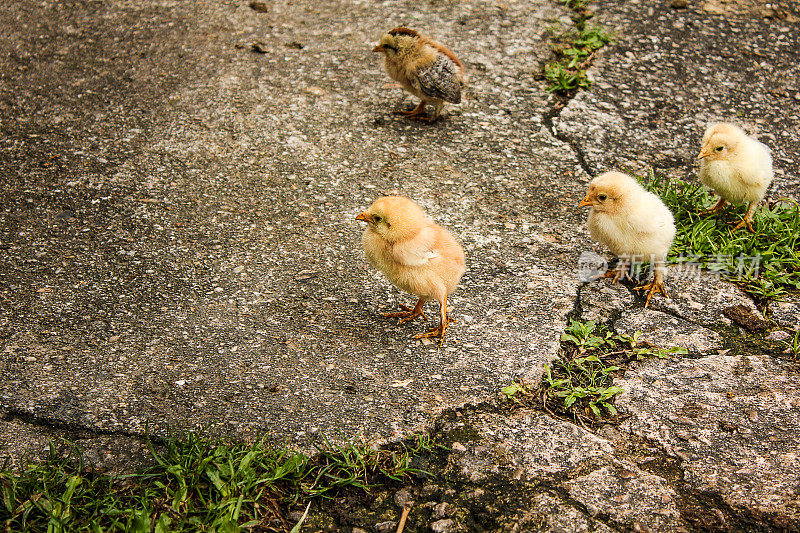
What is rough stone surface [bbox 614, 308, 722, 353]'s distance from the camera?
133 inches

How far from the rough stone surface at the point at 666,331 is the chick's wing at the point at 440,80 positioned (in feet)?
7.02

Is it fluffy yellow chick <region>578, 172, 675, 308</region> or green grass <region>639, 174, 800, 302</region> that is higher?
fluffy yellow chick <region>578, 172, 675, 308</region>

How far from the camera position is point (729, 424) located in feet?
9.58

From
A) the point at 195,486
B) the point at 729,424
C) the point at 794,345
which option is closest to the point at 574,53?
the point at 794,345

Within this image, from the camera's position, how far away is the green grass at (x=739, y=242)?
3.79m

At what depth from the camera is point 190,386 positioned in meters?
3.02

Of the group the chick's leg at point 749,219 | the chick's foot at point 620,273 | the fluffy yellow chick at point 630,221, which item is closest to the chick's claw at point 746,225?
the chick's leg at point 749,219

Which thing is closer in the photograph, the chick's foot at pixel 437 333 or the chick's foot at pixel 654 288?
the chick's foot at pixel 437 333

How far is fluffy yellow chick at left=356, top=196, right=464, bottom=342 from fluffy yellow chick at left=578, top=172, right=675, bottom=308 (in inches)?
34.8

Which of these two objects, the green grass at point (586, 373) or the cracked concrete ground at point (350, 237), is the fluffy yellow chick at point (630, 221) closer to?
the cracked concrete ground at point (350, 237)

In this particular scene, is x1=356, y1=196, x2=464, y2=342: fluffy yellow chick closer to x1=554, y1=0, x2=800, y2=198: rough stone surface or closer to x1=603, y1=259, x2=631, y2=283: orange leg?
x1=603, y1=259, x2=631, y2=283: orange leg

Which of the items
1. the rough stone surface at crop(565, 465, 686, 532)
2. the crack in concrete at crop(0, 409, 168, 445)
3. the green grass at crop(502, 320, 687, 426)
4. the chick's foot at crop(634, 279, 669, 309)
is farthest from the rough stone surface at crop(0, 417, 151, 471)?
the chick's foot at crop(634, 279, 669, 309)

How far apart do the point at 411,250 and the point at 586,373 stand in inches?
40.4

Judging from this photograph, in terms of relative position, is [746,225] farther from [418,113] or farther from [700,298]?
[418,113]
